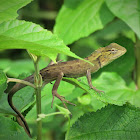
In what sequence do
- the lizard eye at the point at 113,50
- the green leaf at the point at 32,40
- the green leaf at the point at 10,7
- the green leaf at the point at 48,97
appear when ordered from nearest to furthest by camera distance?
the green leaf at the point at 32,40 < the green leaf at the point at 10,7 < the green leaf at the point at 48,97 < the lizard eye at the point at 113,50

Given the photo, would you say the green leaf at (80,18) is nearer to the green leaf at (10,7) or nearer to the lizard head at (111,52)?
the lizard head at (111,52)

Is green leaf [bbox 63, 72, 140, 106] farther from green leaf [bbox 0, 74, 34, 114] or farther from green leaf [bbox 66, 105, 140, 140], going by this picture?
green leaf [bbox 66, 105, 140, 140]

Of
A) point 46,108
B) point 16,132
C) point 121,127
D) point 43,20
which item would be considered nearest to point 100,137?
point 121,127

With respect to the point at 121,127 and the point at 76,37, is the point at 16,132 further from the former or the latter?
the point at 76,37

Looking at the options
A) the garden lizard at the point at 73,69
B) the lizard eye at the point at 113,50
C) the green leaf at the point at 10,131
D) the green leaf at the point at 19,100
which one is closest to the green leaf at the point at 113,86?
the garden lizard at the point at 73,69

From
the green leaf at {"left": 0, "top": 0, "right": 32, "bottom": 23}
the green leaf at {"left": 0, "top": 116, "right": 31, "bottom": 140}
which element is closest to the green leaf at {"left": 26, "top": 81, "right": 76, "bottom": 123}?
the green leaf at {"left": 0, "top": 116, "right": 31, "bottom": 140}

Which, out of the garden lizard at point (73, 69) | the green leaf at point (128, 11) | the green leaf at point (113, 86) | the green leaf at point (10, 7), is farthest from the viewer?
the green leaf at point (113, 86)

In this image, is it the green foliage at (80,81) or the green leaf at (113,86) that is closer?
the green foliage at (80,81)
